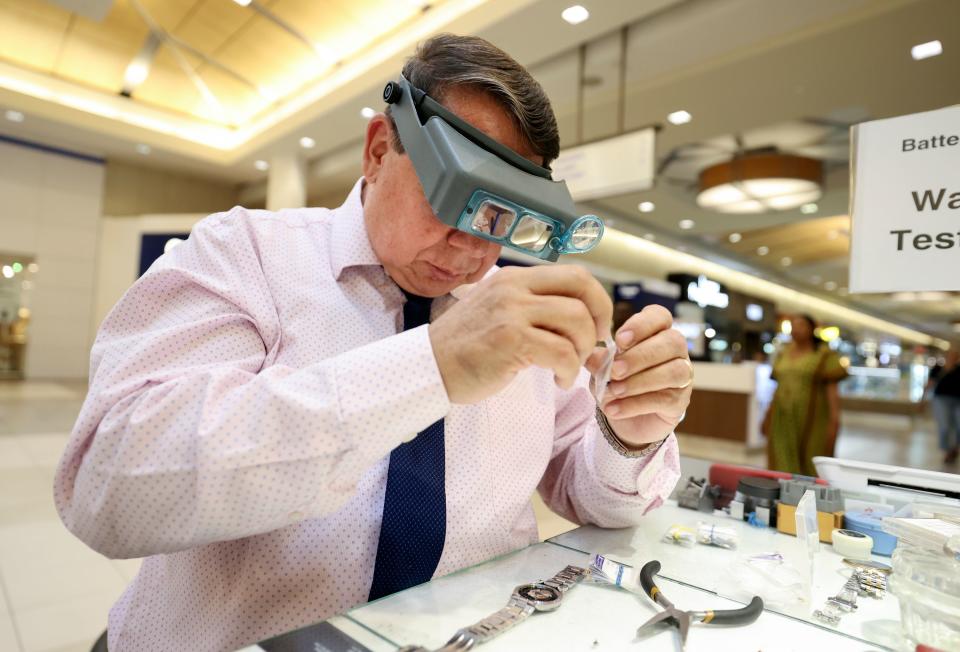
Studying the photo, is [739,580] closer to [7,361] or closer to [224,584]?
[224,584]

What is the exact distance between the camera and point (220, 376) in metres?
0.63

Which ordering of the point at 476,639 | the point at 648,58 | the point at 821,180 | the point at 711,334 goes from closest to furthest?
1. the point at 476,639
2. the point at 648,58
3. the point at 821,180
4. the point at 711,334

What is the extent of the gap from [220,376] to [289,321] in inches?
10.2

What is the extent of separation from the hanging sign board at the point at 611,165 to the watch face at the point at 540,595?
344cm

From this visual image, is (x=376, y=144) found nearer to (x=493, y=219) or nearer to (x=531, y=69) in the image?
(x=493, y=219)

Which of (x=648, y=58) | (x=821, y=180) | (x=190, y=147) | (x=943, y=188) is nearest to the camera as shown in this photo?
(x=943, y=188)

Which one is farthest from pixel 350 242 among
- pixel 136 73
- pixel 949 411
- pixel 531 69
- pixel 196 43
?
pixel 949 411

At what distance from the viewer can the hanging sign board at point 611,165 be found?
383 cm

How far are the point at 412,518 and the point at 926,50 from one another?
5.47 meters

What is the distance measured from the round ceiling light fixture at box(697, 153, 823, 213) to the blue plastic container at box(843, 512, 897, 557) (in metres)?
6.67

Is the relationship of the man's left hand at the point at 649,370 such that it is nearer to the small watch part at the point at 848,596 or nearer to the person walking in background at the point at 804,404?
the small watch part at the point at 848,596

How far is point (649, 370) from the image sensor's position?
0.77 m

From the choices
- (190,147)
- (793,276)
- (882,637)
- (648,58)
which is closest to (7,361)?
(190,147)

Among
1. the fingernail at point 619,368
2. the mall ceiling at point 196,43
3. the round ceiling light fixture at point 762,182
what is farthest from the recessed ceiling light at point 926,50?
the fingernail at point 619,368
